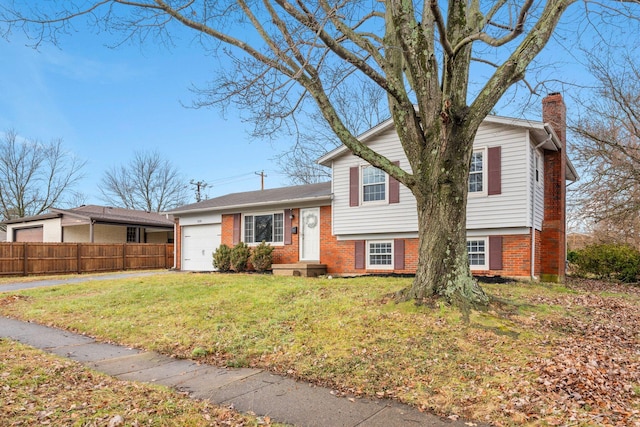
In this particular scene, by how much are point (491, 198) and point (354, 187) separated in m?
4.39

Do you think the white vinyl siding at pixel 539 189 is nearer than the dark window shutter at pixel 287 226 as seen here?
Yes

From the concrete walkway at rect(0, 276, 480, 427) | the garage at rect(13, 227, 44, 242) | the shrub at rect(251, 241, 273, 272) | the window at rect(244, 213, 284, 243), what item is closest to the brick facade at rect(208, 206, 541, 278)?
the shrub at rect(251, 241, 273, 272)

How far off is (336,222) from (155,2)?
8854mm

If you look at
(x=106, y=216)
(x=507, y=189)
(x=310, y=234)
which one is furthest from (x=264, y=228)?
(x=106, y=216)

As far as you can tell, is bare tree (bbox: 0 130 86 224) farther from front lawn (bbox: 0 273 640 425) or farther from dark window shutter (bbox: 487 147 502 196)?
dark window shutter (bbox: 487 147 502 196)

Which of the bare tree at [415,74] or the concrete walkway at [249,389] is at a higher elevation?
the bare tree at [415,74]

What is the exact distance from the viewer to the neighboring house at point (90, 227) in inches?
927

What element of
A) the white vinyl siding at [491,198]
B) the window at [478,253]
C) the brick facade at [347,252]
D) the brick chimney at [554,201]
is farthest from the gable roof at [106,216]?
the brick chimney at [554,201]

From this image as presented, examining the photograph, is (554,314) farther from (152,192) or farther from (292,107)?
(152,192)

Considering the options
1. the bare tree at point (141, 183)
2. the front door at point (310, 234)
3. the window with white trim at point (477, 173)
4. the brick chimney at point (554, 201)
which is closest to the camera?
the window with white trim at point (477, 173)

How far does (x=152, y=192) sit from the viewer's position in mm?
38000

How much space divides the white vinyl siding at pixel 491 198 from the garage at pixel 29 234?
2278cm

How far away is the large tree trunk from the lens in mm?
6703

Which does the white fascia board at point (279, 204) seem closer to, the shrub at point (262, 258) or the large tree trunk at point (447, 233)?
the shrub at point (262, 258)
